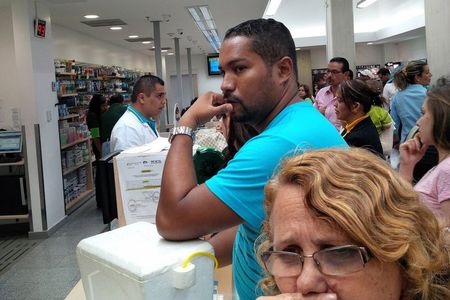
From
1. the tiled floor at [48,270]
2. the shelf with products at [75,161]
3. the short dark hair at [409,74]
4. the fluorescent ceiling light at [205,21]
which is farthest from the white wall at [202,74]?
the short dark hair at [409,74]

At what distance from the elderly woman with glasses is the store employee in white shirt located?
286 centimetres

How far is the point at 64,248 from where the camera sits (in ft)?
15.8

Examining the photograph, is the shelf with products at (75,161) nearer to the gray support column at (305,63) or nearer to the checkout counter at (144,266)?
the checkout counter at (144,266)

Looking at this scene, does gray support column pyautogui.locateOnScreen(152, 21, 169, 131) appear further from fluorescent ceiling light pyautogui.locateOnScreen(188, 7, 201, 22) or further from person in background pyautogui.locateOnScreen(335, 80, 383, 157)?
person in background pyautogui.locateOnScreen(335, 80, 383, 157)

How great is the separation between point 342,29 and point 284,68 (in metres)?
5.36

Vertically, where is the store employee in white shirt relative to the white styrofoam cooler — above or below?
above

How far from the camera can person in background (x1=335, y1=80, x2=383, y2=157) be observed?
288cm

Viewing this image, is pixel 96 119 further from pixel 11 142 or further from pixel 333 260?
pixel 333 260

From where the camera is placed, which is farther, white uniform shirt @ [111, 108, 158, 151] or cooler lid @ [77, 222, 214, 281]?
white uniform shirt @ [111, 108, 158, 151]

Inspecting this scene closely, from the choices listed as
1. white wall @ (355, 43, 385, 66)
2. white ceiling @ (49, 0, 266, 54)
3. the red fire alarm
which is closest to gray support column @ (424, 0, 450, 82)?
white ceiling @ (49, 0, 266, 54)

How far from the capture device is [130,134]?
11.7 feet

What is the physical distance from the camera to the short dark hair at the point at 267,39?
122cm

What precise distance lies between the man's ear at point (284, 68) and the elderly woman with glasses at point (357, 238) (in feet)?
1.73

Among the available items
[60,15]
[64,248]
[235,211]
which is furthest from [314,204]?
[60,15]
